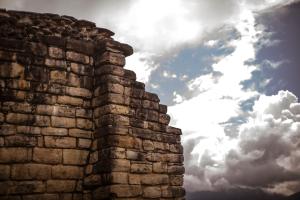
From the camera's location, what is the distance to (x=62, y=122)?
22.1 ft

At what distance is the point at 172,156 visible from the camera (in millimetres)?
8039

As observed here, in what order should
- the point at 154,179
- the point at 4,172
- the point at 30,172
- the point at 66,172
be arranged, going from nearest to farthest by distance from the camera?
the point at 4,172 → the point at 30,172 → the point at 66,172 → the point at 154,179

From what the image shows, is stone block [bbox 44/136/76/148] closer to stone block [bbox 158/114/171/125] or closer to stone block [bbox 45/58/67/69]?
stone block [bbox 45/58/67/69]

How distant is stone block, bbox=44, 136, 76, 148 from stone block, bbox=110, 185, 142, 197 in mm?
1165

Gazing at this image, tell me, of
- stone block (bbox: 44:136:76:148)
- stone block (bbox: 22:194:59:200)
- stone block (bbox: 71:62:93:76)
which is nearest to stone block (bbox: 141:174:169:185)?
stone block (bbox: 44:136:76:148)

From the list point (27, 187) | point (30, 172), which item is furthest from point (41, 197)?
point (30, 172)

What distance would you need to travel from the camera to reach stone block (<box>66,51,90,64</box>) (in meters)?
7.19

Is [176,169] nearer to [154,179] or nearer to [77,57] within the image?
[154,179]

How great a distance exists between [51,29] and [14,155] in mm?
2652

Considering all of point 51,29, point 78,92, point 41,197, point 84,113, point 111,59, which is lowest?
point 41,197

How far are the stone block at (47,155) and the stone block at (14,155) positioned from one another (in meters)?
0.15

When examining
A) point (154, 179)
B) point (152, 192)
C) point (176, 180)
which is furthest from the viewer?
point (176, 180)

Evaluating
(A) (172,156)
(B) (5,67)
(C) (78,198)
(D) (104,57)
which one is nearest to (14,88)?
(B) (5,67)

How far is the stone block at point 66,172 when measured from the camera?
21.3 feet
